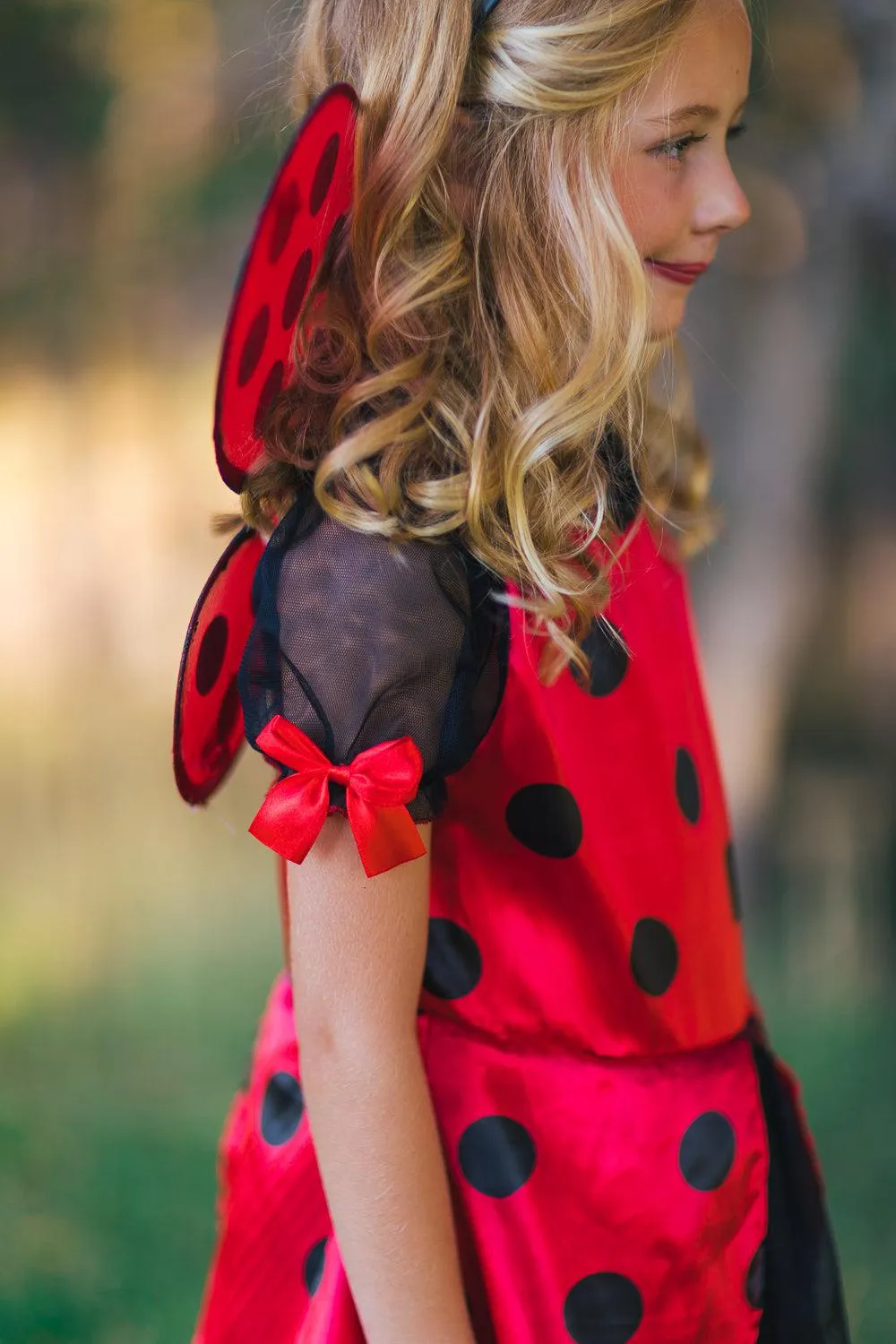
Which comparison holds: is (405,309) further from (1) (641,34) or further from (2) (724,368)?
(2) (724,368)

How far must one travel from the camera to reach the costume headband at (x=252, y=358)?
540 mm

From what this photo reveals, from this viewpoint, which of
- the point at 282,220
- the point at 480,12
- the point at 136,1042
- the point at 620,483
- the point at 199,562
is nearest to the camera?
the point at 282,220

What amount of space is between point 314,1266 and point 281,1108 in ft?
0.30

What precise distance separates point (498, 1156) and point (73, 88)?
188 centimetres

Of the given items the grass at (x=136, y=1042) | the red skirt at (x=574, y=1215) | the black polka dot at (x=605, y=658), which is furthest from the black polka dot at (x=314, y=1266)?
the grass at (x=136, y=1042)

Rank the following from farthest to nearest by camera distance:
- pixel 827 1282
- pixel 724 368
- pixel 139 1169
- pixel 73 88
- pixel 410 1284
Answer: pixel 724 368 → pixel 73 88 → pixel 139 1169 → pixel 827 1282 → pixel 410 1284

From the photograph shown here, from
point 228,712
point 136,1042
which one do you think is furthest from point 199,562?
point 228,712

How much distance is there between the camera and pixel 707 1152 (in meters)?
0.69

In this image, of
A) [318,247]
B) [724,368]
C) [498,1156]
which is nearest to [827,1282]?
[498,1156]

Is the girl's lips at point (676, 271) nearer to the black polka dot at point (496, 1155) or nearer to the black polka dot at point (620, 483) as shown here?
the black polka dot at point (620, 483)

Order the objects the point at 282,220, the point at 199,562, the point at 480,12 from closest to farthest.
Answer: the point at 282,220
the point at 480,12
the point at 199,562

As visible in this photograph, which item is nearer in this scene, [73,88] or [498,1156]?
[498,1156]

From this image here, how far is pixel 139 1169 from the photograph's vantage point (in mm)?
1724

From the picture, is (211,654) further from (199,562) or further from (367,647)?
(199,562)
